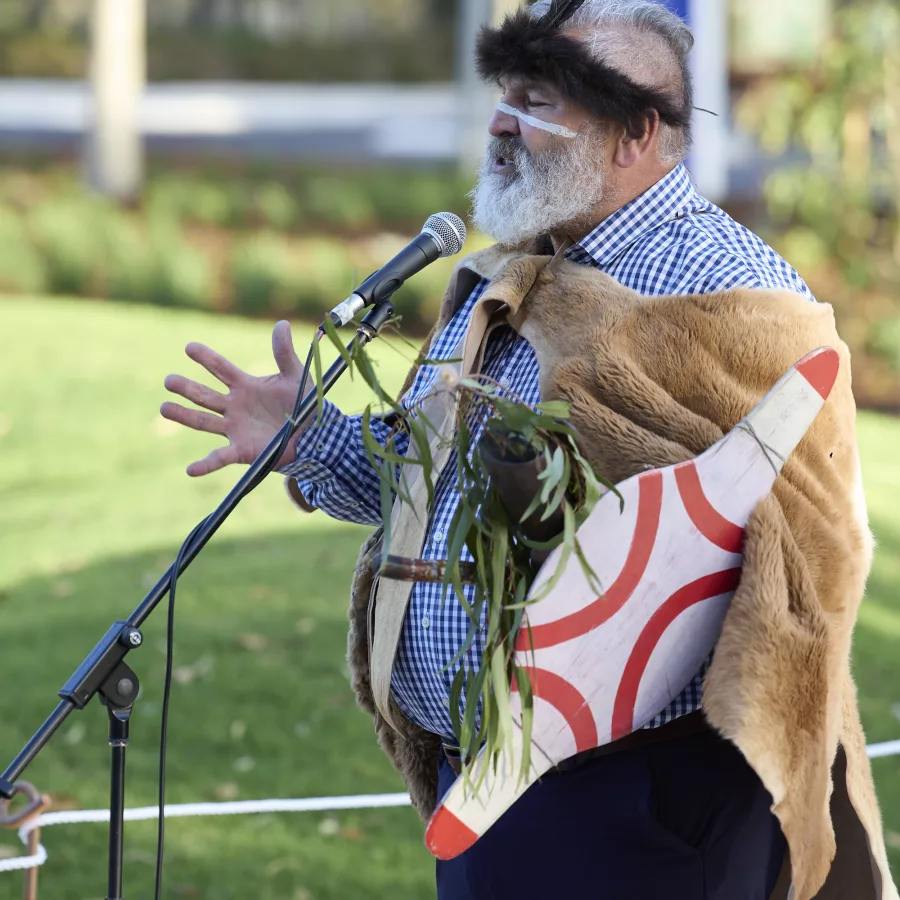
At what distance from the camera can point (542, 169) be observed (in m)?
2.64

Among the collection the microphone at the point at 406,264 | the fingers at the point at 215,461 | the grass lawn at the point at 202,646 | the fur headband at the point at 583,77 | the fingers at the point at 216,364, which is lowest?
the grass lawn at the point at 202,646

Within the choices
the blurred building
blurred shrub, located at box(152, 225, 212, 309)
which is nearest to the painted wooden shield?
blurred shrub, located at box(152, 225, 212, 309)

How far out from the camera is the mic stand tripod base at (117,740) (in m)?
2.35

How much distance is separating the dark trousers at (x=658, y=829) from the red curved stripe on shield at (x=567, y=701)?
15 cm

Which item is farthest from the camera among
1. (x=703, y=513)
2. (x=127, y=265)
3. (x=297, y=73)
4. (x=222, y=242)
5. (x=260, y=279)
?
(x=297, y=73)

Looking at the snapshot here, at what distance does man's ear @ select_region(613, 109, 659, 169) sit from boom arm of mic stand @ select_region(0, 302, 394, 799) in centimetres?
59

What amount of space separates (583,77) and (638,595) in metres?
1.00

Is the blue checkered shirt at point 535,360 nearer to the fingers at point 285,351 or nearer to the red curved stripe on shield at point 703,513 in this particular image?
the fingers at point 285,351

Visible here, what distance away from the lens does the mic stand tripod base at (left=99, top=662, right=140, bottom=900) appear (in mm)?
2352

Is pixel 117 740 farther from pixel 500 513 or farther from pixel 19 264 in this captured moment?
pixel 19 264

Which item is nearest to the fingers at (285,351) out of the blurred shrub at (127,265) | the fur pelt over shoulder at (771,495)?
the fur pelt over shoulder at (771,495)

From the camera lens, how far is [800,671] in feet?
7.25

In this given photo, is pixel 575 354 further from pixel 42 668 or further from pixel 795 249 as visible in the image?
pixel 795 249

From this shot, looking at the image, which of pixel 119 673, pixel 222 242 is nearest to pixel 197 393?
pixel 119 673
